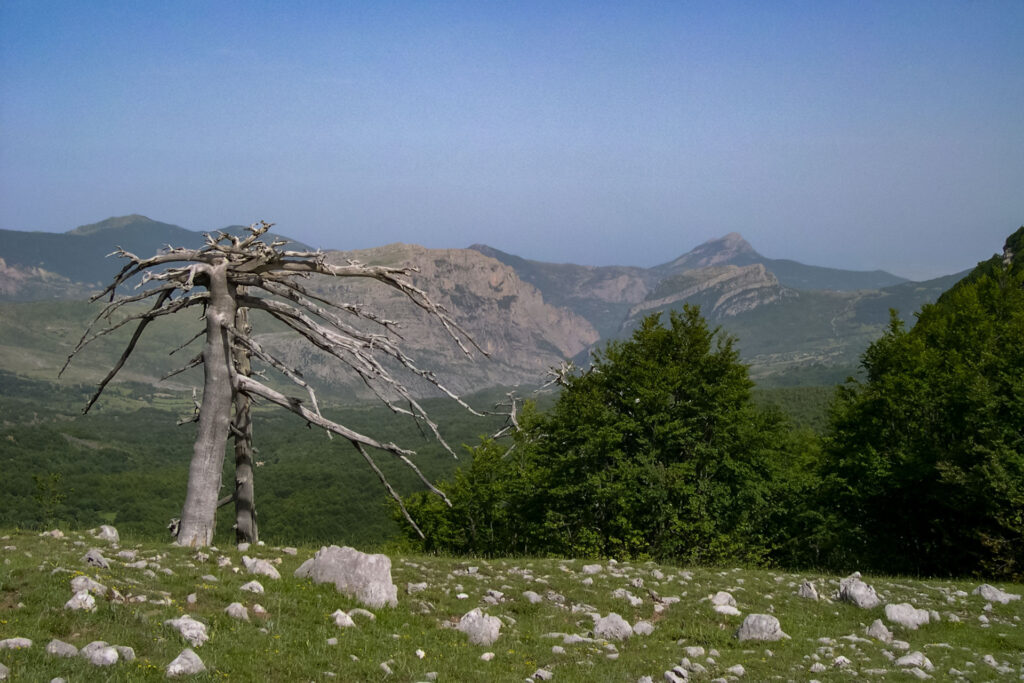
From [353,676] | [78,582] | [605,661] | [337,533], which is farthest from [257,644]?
[337,533]

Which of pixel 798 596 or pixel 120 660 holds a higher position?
pixel 120 660

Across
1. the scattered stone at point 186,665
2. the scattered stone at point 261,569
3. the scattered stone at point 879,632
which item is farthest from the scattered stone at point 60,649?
the scattered stone at point 879,632

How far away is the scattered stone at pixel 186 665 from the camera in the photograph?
268 inches

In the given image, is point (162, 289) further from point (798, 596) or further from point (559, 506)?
point (559, 506)

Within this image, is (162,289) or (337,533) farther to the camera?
(337,533)

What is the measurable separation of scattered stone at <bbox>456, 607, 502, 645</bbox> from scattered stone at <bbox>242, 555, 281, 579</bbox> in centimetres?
325

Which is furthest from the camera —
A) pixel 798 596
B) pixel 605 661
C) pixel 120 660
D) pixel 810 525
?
pixel 810 525

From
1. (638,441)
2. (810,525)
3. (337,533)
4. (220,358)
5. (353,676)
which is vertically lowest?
(337,533)

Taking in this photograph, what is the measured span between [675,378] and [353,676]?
32368mm

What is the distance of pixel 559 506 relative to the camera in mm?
38062

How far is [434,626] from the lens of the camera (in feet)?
33.1

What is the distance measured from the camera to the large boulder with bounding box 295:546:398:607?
10648 mm

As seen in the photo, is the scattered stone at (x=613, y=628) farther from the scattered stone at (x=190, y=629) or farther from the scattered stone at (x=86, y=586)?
the scattered stone at (x=86, y=586)

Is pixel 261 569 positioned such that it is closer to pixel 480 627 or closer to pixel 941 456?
pixel 480 627
